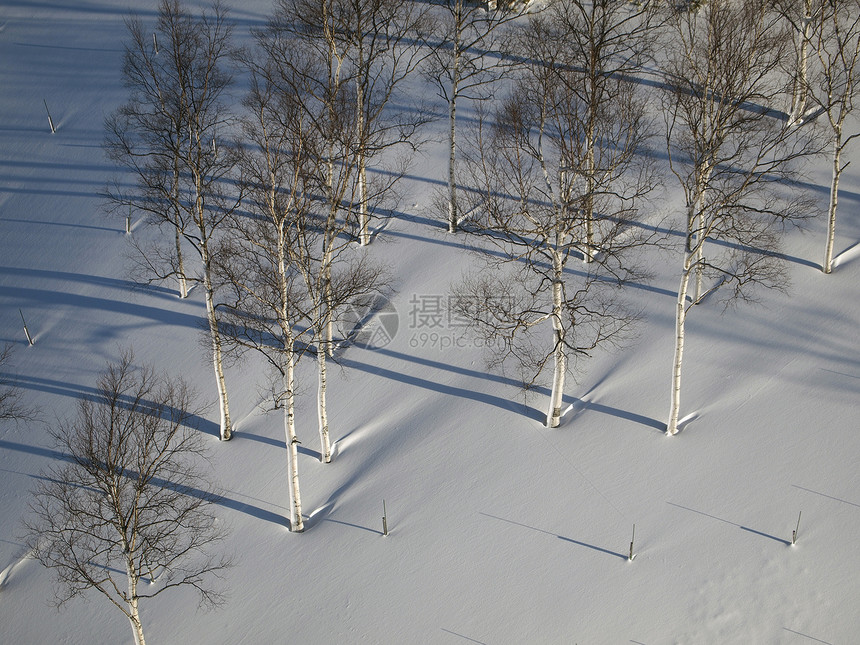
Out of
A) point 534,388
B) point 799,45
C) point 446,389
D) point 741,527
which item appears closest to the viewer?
point 741,527

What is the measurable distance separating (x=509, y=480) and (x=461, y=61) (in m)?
12.0

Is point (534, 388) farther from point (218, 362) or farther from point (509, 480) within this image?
point (218, 362)

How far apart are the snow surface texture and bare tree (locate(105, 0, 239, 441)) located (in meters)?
1.90

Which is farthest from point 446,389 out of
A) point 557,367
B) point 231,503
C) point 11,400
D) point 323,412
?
point 11,400

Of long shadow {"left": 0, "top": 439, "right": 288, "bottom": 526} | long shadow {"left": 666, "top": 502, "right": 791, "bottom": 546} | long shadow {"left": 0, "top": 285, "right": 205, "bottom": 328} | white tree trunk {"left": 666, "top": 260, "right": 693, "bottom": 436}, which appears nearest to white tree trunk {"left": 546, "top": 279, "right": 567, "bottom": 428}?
white tree trunk {"left": 666, "top": 260, "right": 693, "bottom": 436}

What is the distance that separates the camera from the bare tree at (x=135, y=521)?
1266 cm

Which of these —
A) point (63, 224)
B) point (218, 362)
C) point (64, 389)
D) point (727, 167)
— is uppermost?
point (727, 167)

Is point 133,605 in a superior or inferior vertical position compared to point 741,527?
inferior

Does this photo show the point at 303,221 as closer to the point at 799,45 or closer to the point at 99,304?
the point at 99,304

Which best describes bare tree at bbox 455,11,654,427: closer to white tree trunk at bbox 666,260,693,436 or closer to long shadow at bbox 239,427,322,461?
white tree trunk at bbox 666,260,693,436

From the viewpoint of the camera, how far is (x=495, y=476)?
15.4 meters

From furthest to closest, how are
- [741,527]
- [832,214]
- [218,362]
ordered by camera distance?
1. [832,214]
2. [218,362]
3. [741,527]

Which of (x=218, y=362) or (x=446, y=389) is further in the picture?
(x=446, y=389)

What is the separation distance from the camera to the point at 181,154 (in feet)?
63.4
